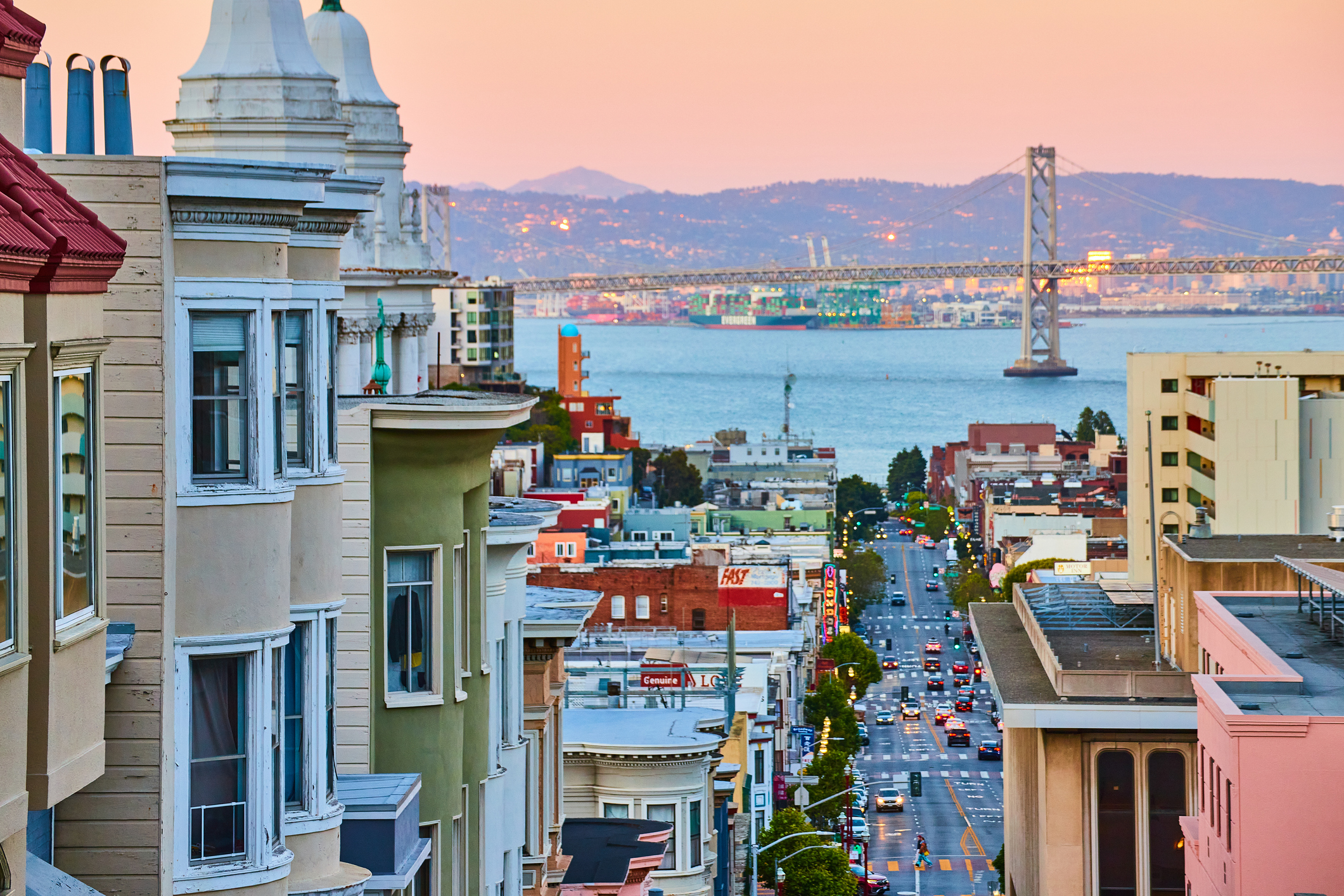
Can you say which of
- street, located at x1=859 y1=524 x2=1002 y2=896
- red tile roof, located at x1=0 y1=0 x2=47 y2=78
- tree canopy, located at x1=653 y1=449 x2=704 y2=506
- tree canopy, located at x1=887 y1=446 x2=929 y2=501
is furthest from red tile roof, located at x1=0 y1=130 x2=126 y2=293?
tree canopy, located at x1=887 y1=446 x2=929 y2=501

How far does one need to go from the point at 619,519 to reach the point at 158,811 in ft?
253

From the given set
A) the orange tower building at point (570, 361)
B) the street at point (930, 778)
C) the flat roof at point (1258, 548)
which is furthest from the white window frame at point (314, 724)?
the orange tower building at point (570, 361)

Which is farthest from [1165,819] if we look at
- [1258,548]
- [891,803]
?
[891,803]

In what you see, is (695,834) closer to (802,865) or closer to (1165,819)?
(1165,819)

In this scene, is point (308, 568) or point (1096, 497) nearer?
point (308, 568)

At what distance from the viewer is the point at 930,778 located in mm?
60031

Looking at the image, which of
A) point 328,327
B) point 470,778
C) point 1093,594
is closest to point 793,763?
point 1093,594

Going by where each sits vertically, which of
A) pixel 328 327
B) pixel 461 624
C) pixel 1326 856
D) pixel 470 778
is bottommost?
pixel 1326 856

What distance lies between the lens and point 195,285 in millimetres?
6824

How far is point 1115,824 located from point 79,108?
67.3 ft

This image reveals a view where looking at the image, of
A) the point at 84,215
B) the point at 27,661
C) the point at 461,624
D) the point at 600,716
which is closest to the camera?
the point at 27,661

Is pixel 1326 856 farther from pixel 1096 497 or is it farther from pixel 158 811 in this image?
pixel 1096 497

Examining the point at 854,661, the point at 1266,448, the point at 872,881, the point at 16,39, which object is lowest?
the point at 872,881

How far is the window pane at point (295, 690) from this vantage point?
296 inches
